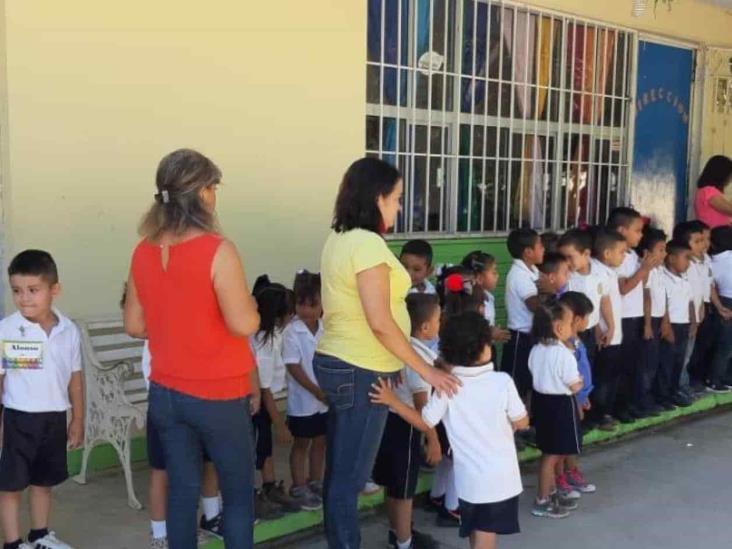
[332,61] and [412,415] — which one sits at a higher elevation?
[332,61]

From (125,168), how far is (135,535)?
6.30 ft

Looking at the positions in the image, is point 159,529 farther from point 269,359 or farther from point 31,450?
point 269,359

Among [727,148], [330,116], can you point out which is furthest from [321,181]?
[727,148]

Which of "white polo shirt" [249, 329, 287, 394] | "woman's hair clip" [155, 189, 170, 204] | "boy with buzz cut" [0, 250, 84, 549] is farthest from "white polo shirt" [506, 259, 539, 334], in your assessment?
"woman's hair clip" [155, 189, 170, 204]

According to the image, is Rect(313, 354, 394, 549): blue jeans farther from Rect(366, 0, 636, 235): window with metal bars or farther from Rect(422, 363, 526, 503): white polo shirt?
Rect(366, 0, 636, 235): window with metal bars

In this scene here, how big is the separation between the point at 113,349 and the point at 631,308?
130 inches

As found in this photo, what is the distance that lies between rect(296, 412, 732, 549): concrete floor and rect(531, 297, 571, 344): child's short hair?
88 centimetres

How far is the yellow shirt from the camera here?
3266mm

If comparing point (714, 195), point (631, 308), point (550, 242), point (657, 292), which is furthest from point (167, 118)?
point (714, 195)

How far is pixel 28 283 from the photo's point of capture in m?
3.50

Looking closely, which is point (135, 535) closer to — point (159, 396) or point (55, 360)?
point (55, 360)

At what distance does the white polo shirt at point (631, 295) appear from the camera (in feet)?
19.7

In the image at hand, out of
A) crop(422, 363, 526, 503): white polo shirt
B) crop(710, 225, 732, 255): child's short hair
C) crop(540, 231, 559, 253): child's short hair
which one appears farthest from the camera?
crop(710, 225, 732, 255): child's short hair

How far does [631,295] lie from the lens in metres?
6.03
